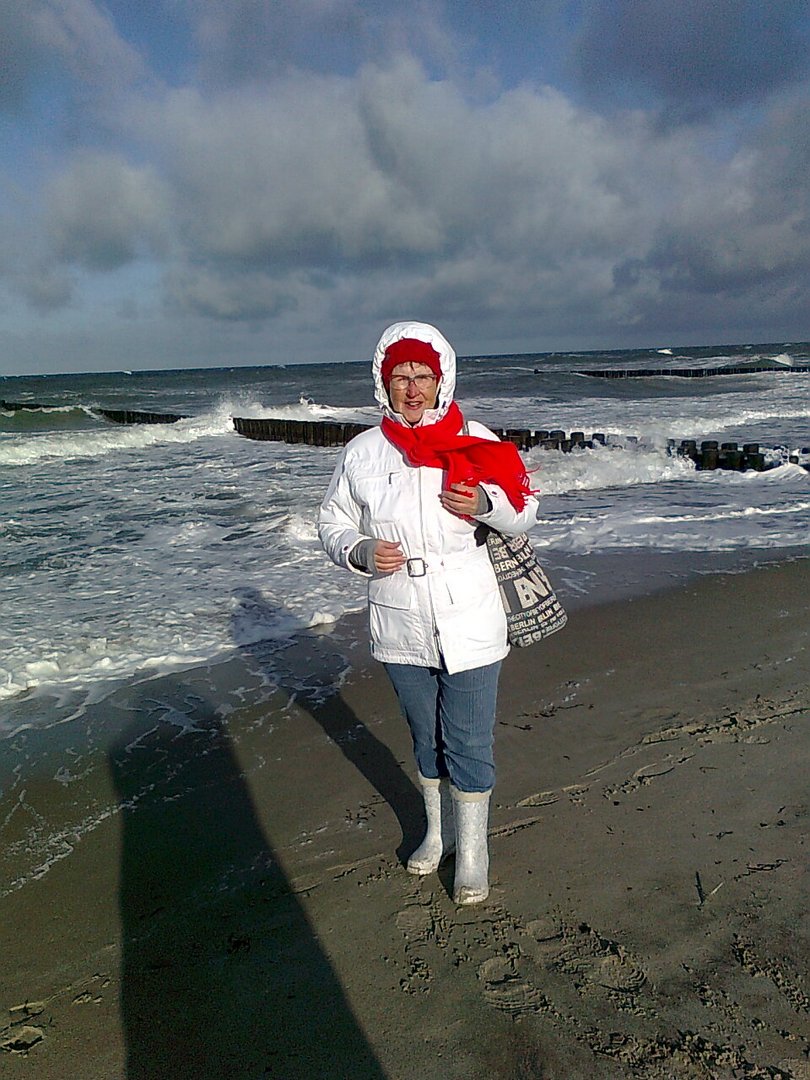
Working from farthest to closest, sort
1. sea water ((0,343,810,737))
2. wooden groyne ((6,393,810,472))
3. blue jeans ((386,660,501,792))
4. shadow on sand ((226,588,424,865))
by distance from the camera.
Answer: wooden groyne ((6,393,810,472)) < sea water ((0,343,810,737)) < shadow on sand ((226,588,424,865)) < blue jeans ((386,660,501,792))

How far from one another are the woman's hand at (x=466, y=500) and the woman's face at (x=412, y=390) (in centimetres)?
33

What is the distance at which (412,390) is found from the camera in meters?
2.65

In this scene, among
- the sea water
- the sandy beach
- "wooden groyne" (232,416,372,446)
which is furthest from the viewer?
"wooden groyne" (232,416,372,446)

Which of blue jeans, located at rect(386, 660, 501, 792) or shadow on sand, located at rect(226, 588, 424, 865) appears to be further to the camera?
shadow on sand, located at rect(226, 588, 424, 865)

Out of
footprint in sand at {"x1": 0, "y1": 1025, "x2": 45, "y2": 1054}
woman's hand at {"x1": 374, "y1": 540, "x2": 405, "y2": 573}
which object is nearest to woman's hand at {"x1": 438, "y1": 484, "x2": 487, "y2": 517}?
woman's hand at {"x1": 374, "y1": 540, "x2": 405, "y2": 573}

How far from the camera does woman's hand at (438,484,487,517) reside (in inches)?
99.6

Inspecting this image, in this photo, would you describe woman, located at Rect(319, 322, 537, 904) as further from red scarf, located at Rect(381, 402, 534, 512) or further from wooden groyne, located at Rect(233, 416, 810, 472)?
wooden groyne, located at Rect(233, 416, 810, 472)

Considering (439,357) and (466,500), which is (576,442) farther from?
Answer: (466,500)

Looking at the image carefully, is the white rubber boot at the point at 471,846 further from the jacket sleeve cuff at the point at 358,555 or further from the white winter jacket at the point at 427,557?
the jacket sleeve cuff at the point at 358,555

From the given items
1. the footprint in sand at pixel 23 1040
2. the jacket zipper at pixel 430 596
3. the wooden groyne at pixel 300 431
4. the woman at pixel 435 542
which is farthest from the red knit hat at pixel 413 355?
the wooden groyne at pixel 300 431

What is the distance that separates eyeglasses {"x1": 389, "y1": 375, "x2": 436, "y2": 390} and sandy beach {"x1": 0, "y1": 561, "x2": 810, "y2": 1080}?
2.01m

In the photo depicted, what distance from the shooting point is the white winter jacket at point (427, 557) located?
2.65 meters

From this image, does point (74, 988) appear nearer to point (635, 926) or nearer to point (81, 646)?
point (635, 926)

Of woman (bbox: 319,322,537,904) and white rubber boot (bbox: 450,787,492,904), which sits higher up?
woman (bbox: 319,322,537,904)
